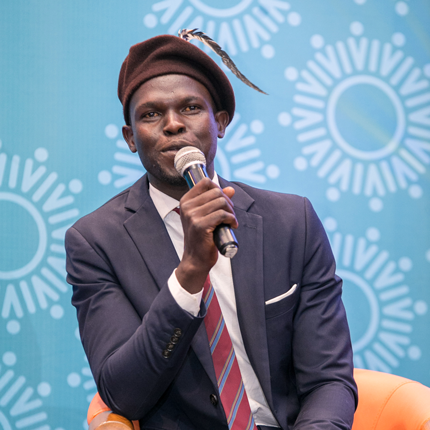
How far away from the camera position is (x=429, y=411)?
1439mm

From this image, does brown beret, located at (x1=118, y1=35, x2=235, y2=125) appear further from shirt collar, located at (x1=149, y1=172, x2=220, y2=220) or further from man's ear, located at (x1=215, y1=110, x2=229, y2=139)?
shirt collar, located at (x1=149, y1=172, x2=220, y2=220)

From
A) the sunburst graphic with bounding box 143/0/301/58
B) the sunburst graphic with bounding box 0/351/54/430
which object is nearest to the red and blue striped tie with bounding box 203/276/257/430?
the sunburst graphic with bounding box 0/351/54/430

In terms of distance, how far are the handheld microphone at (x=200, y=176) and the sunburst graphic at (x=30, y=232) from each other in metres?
1.14

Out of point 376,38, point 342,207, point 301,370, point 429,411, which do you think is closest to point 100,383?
point 301,370

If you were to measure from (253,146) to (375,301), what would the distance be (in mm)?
941

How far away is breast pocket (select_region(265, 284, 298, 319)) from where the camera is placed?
1.59m

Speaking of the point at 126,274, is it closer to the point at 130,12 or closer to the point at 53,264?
the point at 53,264

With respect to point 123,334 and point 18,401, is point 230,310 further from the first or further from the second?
point 18,401

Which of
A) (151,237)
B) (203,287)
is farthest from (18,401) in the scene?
(203,287)

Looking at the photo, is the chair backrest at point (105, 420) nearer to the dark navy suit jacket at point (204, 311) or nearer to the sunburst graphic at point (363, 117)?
the dark navy suit jacket at point (204, 311)

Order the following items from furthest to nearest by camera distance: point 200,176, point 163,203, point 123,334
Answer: point 163,203 → point 123,334 → point 200,176

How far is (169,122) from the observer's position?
1.54 m

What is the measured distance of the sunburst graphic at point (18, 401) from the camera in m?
2.29

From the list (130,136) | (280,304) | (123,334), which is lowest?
(123,334)
